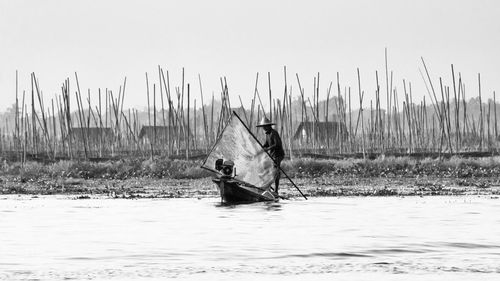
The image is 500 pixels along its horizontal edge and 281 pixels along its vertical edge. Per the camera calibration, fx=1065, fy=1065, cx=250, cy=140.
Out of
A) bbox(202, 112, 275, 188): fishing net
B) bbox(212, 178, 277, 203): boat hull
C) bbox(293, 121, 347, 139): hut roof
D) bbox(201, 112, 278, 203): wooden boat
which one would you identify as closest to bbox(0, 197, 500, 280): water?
bbox(212, 178, 277, 203): boat hull

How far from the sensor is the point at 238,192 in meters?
23.1

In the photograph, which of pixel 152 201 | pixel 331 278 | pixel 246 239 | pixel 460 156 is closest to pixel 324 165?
pixel 460 156

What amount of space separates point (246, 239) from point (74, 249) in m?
2.70

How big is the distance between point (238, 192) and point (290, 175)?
16.3 meters

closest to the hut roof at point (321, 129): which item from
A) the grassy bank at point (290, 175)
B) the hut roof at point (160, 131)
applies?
the hut roof at point (160, 131)

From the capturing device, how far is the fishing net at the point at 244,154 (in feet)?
76.7

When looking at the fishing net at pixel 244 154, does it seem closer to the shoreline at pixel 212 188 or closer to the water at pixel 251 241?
the water at pixel 251 241

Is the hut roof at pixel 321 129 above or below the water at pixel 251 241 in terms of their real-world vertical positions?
above

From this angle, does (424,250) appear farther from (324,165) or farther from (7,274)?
(324,165)

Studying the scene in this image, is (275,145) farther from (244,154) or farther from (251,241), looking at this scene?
(251,241)

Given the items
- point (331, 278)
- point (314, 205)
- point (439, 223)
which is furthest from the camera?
point (314, 205)

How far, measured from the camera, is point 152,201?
2489 cm

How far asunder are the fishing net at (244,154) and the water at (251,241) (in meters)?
0.65

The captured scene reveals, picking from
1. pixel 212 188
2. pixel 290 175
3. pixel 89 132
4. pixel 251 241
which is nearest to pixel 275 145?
pixel 212 188
